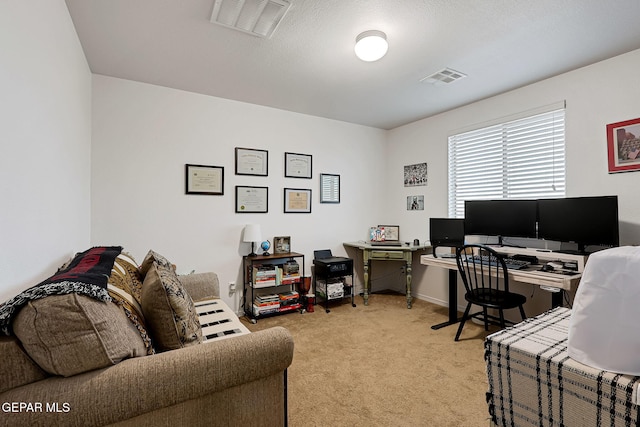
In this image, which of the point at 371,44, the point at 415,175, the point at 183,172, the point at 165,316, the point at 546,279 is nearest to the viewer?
the point at 165,316

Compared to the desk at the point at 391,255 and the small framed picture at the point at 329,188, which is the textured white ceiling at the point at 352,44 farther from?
the desk at the point at 391,255

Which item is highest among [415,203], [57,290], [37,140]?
[37,140]

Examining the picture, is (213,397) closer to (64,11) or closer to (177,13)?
(177,13)

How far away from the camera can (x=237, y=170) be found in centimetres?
342

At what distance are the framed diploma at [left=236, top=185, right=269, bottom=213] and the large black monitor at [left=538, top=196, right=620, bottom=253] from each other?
2819 millimetres

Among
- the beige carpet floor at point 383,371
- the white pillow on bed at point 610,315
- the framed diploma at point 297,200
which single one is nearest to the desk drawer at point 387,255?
the beige carpet floor at point 383,371

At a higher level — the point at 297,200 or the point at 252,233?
the point at 297,200

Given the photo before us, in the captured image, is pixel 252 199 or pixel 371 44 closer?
pixel 371 44

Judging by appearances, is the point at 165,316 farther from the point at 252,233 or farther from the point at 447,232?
the point at 447,232

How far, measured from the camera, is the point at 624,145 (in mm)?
2408

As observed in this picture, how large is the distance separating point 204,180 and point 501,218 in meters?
3.12

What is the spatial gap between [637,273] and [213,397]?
57.8 inches

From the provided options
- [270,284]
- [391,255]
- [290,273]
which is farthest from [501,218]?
[270,284]

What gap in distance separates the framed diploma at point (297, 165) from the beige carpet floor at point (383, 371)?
5.65ft
